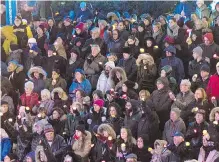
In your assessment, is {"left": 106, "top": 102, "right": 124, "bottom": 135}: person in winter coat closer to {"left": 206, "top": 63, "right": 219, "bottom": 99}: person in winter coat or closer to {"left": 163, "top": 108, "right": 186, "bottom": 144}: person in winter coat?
{"left": 163, "top": 108, "right": 186, "bottom": 144}: person in winter coat

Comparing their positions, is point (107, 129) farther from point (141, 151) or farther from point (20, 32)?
point (20, 32)

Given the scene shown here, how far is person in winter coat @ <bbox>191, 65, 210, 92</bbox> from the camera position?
1271 cm

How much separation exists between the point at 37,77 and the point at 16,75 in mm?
607

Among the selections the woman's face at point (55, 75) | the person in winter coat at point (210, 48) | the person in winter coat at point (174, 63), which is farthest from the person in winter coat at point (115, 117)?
the person in winter coat at point (210, 48)

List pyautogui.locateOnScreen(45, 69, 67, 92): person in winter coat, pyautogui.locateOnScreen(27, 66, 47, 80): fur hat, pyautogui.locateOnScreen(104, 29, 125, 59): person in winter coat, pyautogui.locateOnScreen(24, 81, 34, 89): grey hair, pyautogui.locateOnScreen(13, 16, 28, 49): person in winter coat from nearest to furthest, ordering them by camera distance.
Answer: pyautogui.locateOnScreen(24, 81, 34, 89): grey hair
pyautogui.locateOnScreen(45, 69, 67, 92): person in winter coat
pyautogui.locateOnScreen(27, 66, 47, 80): fur hat
pyautogui.locateOnScreen(104, 29, 125, 59): person in winter coat
pyautogui.locateOnScreen(13, 16, 28, 49): person in winter coat

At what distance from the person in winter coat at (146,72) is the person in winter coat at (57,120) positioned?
1.62m

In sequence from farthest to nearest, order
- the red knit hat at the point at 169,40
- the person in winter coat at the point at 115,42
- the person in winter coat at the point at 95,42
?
the person in winter coat at the point at 95,42
the person in winter coat at the point at 115,42
the red knit hat at the point at 169,40

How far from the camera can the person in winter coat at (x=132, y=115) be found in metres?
12.3

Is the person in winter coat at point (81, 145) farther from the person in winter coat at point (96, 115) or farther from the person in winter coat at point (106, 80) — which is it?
the person in winter coat at point (106, 80)

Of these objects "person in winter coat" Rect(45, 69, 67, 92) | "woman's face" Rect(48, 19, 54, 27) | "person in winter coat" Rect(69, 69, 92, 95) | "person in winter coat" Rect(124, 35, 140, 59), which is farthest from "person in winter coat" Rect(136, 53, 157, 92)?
"woman's face" Rect(48, 19, 54, 27)

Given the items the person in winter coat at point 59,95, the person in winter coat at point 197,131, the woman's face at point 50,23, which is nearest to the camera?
the person in winter coat at point 197,131

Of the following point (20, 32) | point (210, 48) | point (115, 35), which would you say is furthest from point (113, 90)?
point (20, 32)

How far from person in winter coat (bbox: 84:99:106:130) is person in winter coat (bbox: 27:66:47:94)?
1.69m

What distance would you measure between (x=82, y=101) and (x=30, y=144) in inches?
44.9
